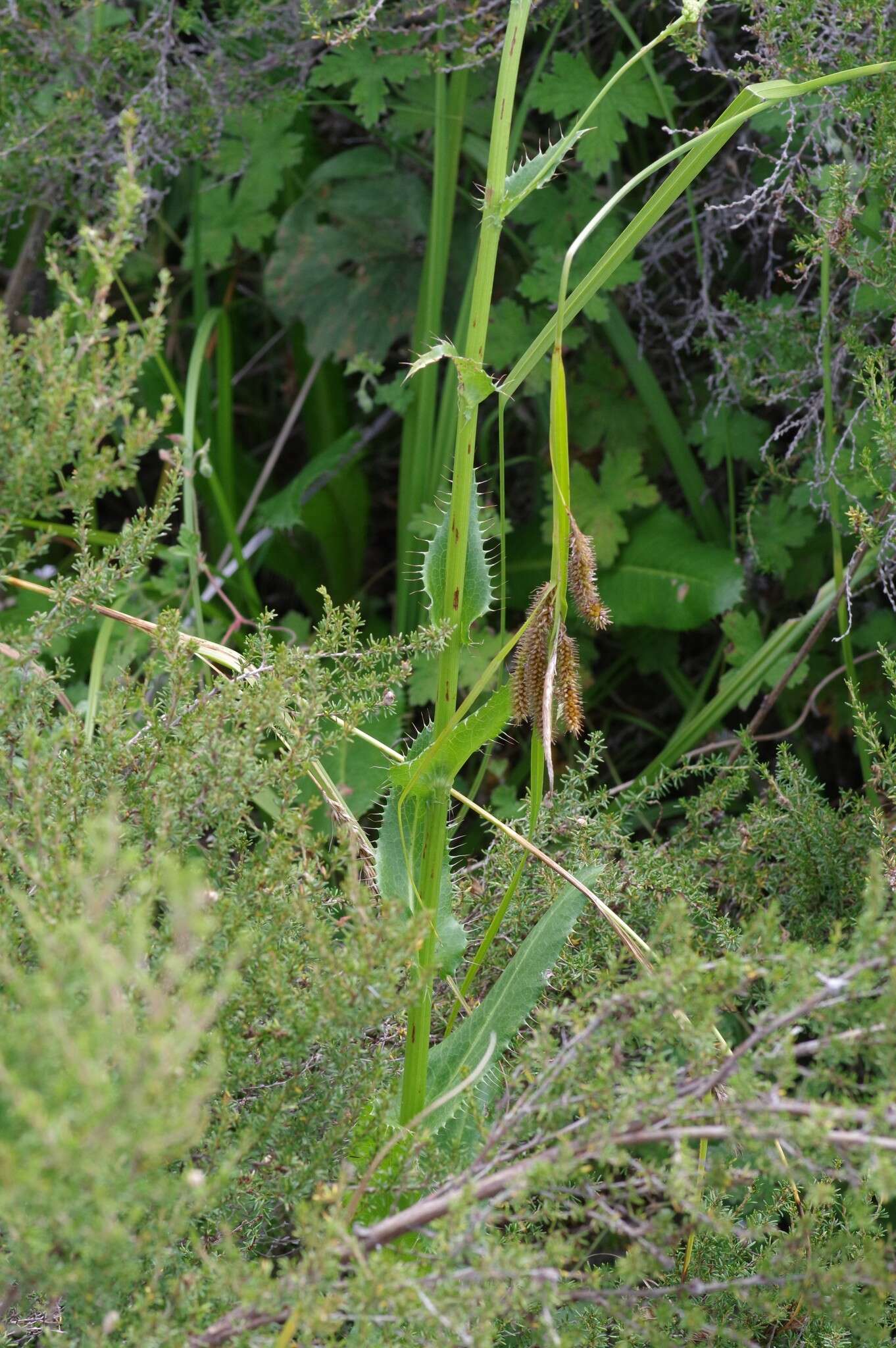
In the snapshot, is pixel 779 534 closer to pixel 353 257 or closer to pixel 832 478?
pixel 832 478

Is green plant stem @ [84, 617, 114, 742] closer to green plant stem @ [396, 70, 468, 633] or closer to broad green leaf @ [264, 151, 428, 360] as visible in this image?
green plant stem @ [396, 70, 468, 633]

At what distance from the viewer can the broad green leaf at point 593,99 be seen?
209cm

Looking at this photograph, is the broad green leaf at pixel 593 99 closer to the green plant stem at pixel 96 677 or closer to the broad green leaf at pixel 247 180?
the broad green leaf at pixel 247 180

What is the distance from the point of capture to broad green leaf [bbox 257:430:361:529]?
2.37 metres

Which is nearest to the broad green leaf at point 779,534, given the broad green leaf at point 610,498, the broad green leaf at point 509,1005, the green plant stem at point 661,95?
the broad green leaf at point 610,498

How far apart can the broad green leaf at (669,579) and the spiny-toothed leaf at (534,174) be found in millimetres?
1171

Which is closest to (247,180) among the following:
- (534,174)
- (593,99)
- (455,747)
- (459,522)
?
(593,99)

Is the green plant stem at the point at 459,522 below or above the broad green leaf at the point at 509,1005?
above

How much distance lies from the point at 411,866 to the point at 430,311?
1363mm

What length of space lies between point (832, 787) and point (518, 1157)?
1425 millimetres

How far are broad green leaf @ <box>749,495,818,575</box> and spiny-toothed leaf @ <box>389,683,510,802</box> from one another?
113 centimetres

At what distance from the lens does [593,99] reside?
6.84ft

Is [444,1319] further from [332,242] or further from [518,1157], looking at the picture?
[332,242]

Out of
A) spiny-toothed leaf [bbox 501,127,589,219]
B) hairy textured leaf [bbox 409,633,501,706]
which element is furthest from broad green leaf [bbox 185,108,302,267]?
spiny-toothed leaf [bbox 501,127,589,219]
